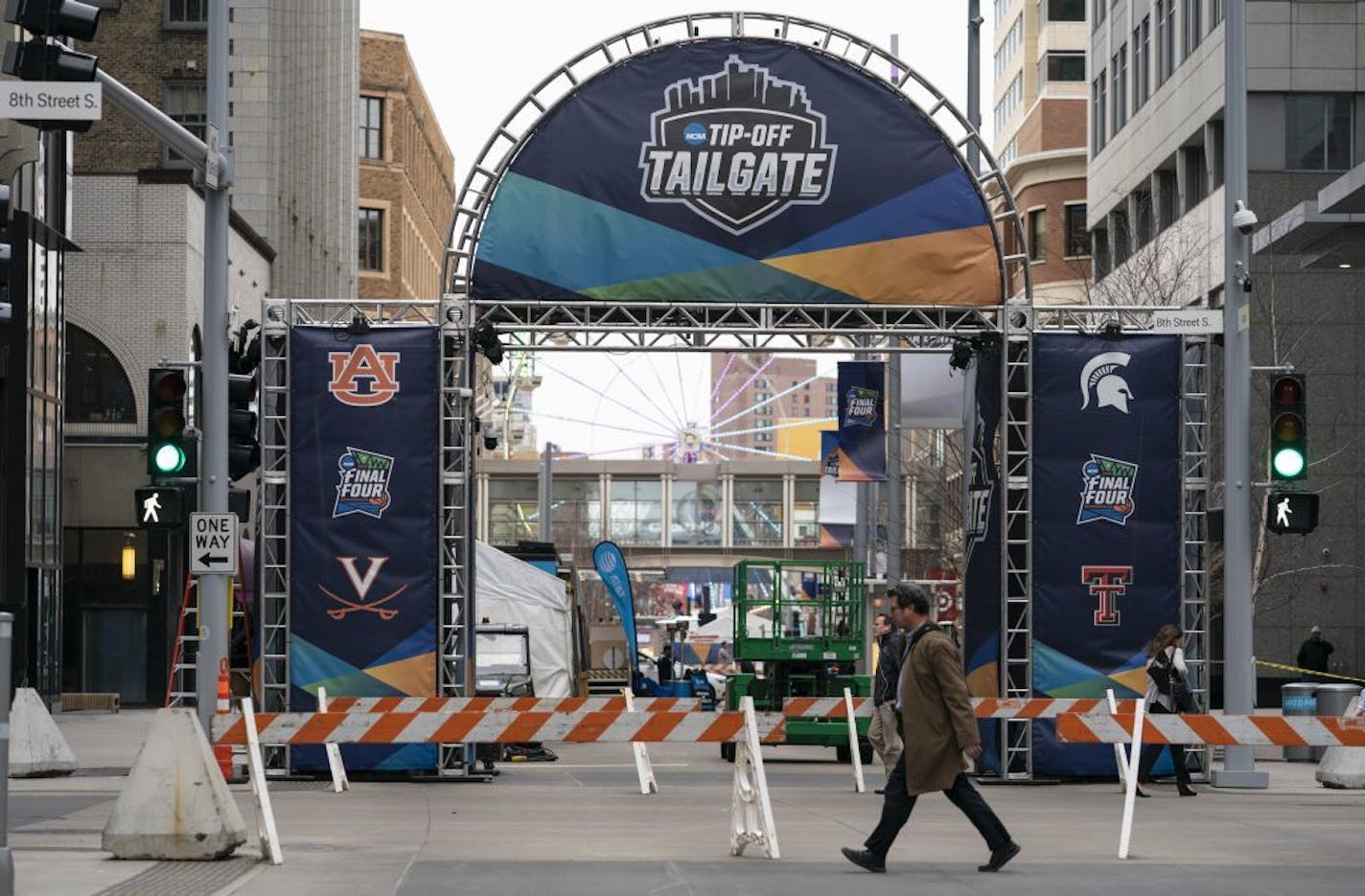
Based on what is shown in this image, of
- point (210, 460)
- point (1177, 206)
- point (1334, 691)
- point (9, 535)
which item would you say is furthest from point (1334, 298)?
point (210, 460)

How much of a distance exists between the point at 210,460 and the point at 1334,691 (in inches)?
570

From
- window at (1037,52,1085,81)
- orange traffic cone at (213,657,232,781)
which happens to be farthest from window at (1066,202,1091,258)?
orange traffic cone at (213,657,232,781)

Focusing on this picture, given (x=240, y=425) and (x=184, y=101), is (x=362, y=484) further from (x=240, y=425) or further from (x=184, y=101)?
(x=184, y=101)

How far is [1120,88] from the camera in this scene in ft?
198

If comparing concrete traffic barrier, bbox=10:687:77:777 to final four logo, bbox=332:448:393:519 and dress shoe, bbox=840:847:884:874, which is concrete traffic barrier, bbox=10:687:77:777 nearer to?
final four logo, bbox=332:448:393:519

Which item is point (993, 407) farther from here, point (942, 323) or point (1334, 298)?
point (1334, 298)

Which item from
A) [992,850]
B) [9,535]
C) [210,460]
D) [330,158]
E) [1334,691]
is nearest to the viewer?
[992,850]

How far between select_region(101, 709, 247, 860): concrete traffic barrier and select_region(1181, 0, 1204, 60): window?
38.1 m

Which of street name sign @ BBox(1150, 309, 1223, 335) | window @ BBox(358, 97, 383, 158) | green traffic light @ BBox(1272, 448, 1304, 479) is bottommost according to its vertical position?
green traffic light @ BBox(1272, 448, 1304, 479)

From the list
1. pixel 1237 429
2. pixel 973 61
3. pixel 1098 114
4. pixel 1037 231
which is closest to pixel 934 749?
pixel 1237 429

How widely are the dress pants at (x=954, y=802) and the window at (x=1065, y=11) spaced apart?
82.1m

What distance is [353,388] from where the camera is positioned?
2562cm

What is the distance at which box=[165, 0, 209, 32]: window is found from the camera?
5569 cm

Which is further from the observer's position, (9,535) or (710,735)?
(9,535)
